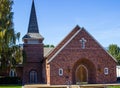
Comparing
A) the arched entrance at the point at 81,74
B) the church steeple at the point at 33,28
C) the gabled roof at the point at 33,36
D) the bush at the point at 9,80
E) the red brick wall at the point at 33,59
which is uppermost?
the church steeple at the point at 33,28

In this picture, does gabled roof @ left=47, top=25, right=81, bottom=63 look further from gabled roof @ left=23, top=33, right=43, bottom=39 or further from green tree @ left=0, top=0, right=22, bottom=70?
gabled roof @ left=23, top=33, right=43, bottom=39

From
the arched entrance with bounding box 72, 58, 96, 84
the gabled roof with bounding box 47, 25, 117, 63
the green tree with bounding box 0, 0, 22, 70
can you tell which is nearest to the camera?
the green tree with bounding box 0, 0, 22, 70

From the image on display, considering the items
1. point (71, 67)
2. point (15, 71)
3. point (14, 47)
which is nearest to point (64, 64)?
point (71, 67)

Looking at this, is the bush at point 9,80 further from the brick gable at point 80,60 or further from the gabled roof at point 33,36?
the gabled roof at point 33,36

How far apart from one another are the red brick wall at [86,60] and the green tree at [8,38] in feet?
18.9

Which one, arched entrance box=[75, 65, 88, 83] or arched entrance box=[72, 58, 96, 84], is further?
arched entrance box=[75, 65, 88, 83]

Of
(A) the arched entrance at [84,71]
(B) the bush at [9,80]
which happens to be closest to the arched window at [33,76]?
(B) the bush at [9,80]

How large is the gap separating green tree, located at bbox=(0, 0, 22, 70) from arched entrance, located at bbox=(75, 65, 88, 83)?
8.96 meters

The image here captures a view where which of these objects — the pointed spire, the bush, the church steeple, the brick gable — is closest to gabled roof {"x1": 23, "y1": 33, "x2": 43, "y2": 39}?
the church steeple

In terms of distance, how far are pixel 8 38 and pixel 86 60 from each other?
11.8 m

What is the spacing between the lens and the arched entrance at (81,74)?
155 feet

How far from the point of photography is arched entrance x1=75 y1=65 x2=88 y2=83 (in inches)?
1864

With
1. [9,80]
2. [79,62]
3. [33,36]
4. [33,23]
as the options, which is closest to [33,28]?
[33,23]

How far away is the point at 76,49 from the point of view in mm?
45656
